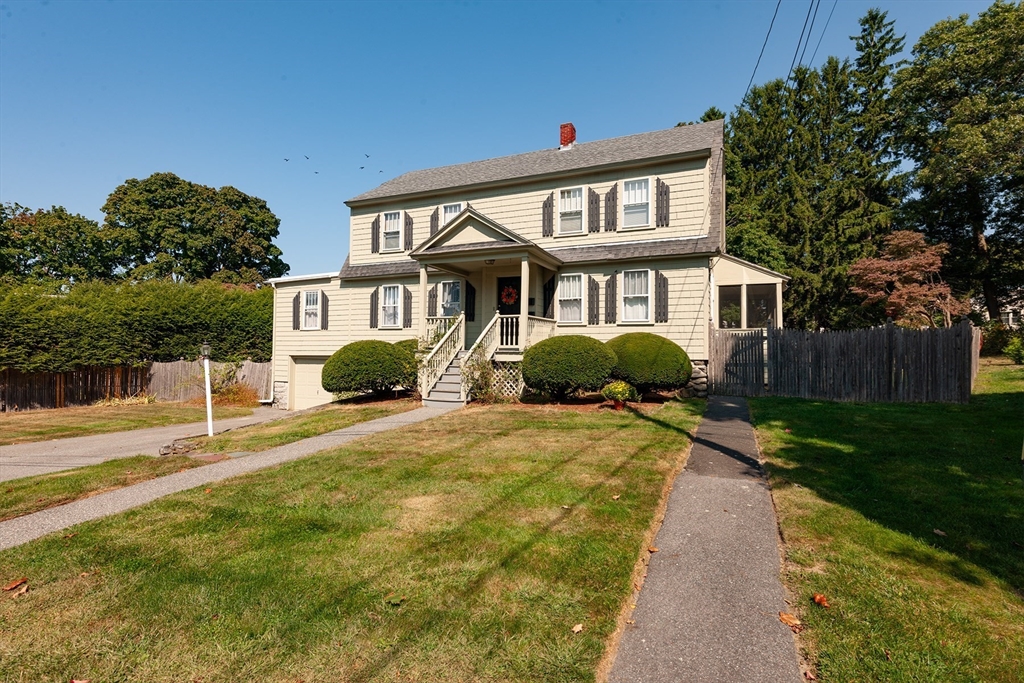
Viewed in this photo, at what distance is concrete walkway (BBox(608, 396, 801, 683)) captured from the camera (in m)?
2.94

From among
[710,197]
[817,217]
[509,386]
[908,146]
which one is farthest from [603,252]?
[908,146]

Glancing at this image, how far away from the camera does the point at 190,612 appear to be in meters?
3.47

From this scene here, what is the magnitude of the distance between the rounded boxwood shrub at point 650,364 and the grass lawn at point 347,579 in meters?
6.14

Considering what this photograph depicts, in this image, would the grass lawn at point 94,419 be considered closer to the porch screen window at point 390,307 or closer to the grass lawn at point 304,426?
the grass lawn at point 304,426

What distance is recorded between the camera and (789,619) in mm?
3379

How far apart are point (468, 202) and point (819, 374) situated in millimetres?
12715

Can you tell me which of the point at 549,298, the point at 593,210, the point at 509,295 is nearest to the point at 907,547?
the point at 549,298

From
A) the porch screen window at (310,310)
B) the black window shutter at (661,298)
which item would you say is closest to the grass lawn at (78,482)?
the black window shutter at (661,298)

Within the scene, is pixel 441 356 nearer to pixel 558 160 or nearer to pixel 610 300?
pixel 610 300

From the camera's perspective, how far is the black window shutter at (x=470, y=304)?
58.5ft

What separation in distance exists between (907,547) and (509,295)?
14.2 metres

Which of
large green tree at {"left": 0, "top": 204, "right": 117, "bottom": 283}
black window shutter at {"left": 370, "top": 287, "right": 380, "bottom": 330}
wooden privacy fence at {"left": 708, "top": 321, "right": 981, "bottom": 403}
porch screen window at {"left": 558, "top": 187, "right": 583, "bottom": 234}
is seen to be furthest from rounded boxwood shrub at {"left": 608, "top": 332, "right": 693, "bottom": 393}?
large green tree at {"left": 0, "top": 204, "right": 117, "bottom": 283}

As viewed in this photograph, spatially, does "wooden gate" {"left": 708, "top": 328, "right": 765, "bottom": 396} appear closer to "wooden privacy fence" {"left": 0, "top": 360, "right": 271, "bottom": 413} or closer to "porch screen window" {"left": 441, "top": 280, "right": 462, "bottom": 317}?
"porch screen window" {"left": 441, "top": 280, "right": 462, "bottom": 317}

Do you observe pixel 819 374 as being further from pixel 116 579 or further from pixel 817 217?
pixel 817 217
